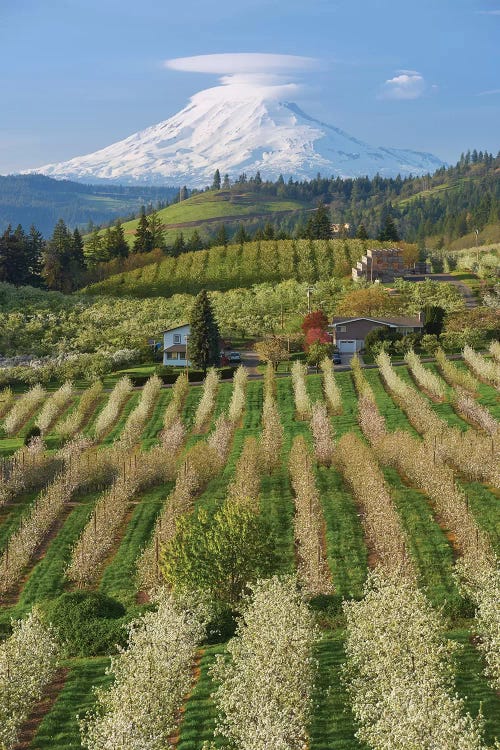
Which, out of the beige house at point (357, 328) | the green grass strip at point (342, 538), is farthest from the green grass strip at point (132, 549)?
the beige house at point (357, 328)

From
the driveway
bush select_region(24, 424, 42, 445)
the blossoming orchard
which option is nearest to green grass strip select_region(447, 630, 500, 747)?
the blossoming orchard

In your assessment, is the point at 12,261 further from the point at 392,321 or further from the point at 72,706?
the point at 72,706

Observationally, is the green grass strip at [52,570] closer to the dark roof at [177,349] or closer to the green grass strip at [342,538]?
the green grass strip at [342,538]

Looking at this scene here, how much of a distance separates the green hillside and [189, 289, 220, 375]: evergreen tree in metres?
51.2

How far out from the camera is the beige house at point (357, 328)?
104 meters

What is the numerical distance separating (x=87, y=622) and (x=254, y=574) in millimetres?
7400

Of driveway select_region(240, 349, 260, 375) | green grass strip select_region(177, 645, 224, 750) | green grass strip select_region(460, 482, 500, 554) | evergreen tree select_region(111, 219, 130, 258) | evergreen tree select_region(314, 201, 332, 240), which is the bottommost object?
green grass strip select_region(177, 645, 224, 750)

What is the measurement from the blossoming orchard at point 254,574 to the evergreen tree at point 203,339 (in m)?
17.2

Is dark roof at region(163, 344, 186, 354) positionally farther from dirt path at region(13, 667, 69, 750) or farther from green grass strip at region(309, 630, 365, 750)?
green grass strip at region(309, 630, 365, 750)

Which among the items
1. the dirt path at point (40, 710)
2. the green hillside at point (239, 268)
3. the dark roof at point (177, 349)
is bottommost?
the dirt path at point (40, 710)

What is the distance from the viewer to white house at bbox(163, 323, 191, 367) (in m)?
102

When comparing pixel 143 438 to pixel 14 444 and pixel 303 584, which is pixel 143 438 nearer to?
pixel 14 444

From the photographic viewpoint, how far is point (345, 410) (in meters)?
74.9

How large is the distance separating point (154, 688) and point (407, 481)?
32.4 m
